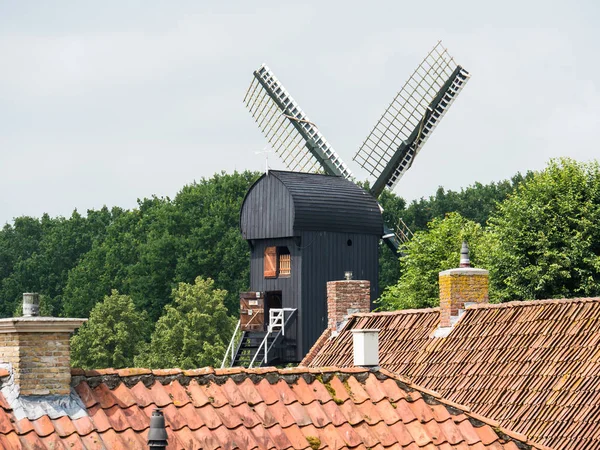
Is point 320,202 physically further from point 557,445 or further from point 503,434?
point 503,434

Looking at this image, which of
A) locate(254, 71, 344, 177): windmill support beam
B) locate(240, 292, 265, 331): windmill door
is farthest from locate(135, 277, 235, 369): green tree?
locate(240, 292, 265, 331): windmill door

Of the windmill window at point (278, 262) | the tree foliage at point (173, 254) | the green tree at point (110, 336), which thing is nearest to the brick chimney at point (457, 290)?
the windmill window at point (278, 262)

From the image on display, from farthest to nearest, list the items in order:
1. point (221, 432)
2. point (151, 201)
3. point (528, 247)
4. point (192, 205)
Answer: point (151, 201) < point (192, 205) < point (528, 247) < point (221, 432)

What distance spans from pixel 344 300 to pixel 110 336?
33.3 metres

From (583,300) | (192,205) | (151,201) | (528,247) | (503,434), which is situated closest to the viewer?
(503,434)

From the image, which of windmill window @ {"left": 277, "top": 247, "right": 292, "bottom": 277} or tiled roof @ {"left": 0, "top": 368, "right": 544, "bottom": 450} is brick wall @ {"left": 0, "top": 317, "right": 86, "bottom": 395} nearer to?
tiled roof @ {"left": 0, "top": 368, "right": 544, "bottom": 450}

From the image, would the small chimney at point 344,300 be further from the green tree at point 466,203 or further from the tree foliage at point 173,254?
the green tree at point 466,203

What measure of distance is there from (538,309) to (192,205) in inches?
1834

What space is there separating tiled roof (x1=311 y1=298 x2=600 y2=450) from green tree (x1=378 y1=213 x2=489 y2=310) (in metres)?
21.1

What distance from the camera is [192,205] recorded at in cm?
A: 6981

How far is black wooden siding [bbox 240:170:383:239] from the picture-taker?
138ft

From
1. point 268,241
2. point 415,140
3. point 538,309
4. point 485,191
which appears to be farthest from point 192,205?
point 538,309

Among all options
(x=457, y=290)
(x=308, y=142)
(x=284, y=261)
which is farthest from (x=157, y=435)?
(x=308, y=142)

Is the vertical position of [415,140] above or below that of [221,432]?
above
